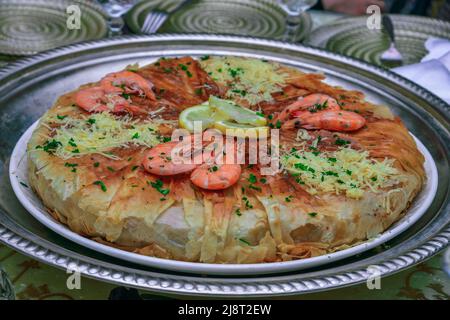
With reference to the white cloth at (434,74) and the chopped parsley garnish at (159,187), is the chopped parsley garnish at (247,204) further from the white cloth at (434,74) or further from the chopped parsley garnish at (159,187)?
the white cloth at (434,74)

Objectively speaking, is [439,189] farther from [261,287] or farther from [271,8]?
[271,8]

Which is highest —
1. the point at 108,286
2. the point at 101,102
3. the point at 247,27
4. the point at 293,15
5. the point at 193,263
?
the point at 293,15

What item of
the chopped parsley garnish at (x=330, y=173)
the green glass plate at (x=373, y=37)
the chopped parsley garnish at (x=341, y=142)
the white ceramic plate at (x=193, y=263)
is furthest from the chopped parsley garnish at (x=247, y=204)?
the green glass plate at (x=373, y=37)

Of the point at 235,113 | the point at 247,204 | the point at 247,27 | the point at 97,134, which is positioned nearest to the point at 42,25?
the point at 247,27

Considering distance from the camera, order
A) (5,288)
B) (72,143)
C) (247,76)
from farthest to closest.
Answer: (247,76) → (72,143) → (5,288)

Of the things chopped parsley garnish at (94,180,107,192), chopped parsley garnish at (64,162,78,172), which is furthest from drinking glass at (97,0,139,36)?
chopped parsley garnish at (94,180,107,192)

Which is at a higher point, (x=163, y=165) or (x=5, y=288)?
(x=163, y=165)

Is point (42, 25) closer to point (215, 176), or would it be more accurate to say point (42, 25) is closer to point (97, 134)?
point (97, 134)

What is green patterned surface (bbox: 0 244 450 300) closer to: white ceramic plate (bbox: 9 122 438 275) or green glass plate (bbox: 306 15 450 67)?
white ceramic plate (bbox: 9 122 438 275)
